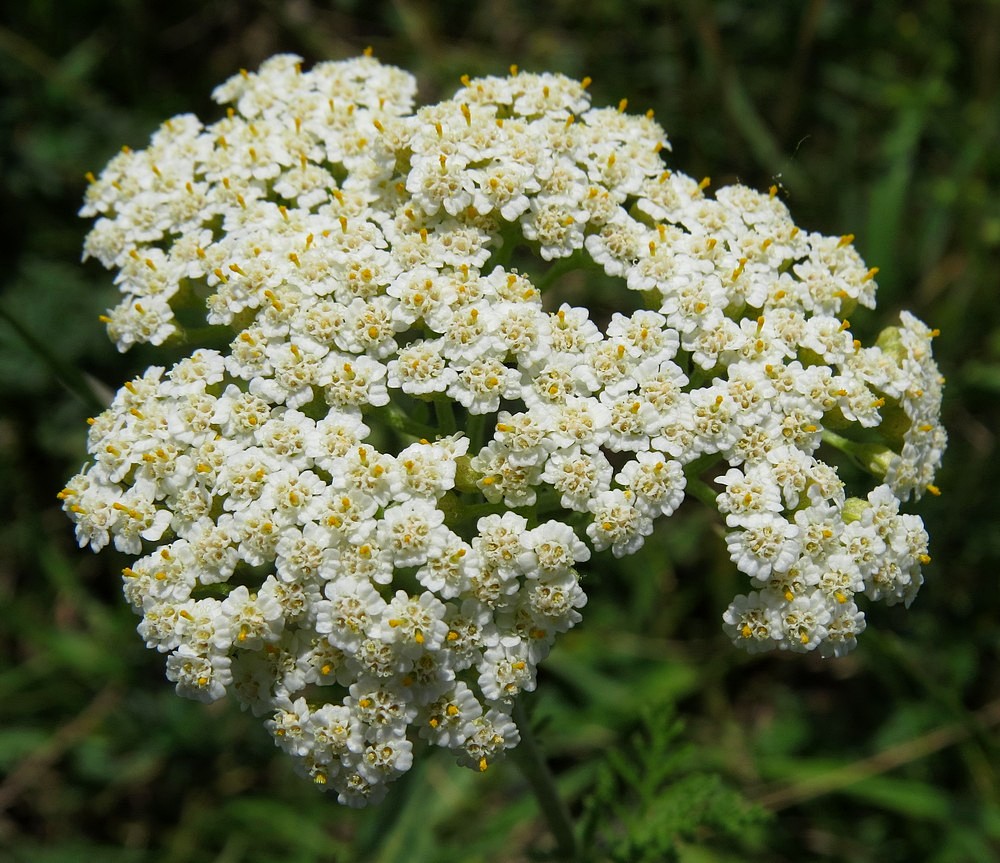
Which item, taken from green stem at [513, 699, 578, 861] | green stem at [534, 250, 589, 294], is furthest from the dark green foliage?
green stem at [534, 250, 589, 294]

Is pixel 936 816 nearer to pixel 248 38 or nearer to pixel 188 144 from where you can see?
pixel 188 144

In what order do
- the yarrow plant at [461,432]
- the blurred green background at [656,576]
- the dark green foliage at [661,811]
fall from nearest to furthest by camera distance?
the yarrow plant at [461,432], the dark green foliage at [661,811], the blurred green background at [656,576]

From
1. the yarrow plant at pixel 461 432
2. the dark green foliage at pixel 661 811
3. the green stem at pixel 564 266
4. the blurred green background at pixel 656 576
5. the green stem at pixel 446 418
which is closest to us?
the yarrow plant at pixel 461 432

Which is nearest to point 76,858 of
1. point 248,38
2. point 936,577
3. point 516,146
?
point 516,146

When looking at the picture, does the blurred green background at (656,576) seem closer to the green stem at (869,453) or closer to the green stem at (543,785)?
the green stem at (543,785)

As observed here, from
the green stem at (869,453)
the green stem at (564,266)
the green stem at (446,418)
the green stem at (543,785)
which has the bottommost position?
the green stem at (543,785)

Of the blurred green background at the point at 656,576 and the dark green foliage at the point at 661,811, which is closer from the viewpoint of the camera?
the dark green foliage at the point at 661,811

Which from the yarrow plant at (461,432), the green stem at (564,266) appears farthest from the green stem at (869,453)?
the green stem at (564,266)
